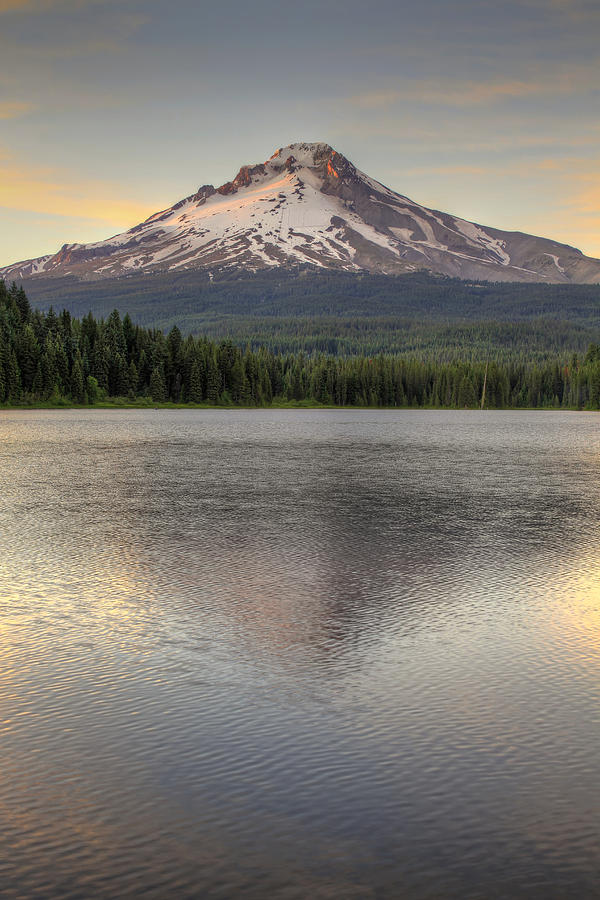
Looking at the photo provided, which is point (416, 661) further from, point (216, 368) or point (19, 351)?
point (216, 368)

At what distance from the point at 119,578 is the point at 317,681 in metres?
7.65

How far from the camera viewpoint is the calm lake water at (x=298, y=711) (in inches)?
266

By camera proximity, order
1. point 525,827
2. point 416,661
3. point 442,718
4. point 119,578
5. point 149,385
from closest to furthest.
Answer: point 525,827, point 442,718, point 416,661, point 119,578, point 149,385

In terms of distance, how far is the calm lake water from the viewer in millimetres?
6766

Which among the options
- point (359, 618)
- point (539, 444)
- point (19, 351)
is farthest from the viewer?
point (19, 351)

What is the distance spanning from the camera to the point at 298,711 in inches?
387

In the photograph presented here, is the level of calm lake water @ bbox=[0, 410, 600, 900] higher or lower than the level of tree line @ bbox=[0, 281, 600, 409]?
lower

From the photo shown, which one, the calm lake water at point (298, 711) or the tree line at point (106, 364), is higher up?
the tree line at point (106, 364)

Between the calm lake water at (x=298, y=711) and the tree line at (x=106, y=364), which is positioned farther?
the tree line at (x=106, y=364)

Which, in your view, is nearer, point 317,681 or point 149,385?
point 317,681

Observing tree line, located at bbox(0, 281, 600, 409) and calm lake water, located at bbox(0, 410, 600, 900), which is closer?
calm lake water, located at bbox(0, 410, 600, 900)

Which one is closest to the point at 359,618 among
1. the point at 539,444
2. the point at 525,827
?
the point at 525,827

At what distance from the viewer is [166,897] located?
6.23 meters

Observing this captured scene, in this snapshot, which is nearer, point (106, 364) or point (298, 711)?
point (298, 711)
